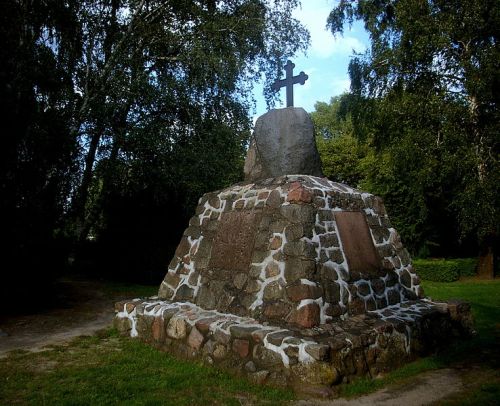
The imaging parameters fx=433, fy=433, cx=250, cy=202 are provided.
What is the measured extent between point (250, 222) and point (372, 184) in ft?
54.7

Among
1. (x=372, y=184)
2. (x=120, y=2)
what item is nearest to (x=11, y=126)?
(x=120, y=2)

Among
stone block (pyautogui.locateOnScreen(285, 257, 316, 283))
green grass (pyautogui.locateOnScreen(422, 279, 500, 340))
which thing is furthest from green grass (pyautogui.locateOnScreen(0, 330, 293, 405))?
green grass (pyautogui.locateOnScreen(422, 279, 500, 340))

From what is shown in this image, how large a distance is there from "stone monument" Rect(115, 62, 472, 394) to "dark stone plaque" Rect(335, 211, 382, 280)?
2 centimetres

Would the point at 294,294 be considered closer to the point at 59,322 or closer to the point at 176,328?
the point at 176,328

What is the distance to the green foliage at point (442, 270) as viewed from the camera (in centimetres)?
1611

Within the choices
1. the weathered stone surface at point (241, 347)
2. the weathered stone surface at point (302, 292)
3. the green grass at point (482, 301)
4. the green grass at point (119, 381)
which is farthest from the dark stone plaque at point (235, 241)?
the green grass at point (482, 301)

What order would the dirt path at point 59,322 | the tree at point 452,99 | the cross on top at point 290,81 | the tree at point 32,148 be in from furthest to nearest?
the tree at point 452,99
the tree at point 32,148
the dirt path at point 59,322
the cross on top at point 290,81

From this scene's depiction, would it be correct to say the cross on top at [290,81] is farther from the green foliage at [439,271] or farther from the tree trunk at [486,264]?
the tree trunk at [486,264]

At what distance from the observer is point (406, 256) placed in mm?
6719

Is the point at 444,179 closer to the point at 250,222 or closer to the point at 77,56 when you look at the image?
the point at 250,222

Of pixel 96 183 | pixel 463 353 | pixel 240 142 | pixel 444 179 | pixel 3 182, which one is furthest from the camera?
pixel 444 179

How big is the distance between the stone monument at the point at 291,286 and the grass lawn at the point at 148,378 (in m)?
0.21

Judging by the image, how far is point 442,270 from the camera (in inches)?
636

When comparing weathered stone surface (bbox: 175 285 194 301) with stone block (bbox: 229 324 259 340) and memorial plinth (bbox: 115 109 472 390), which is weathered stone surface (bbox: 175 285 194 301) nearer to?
memorial plinth (bbox: 115 109 472 390)
